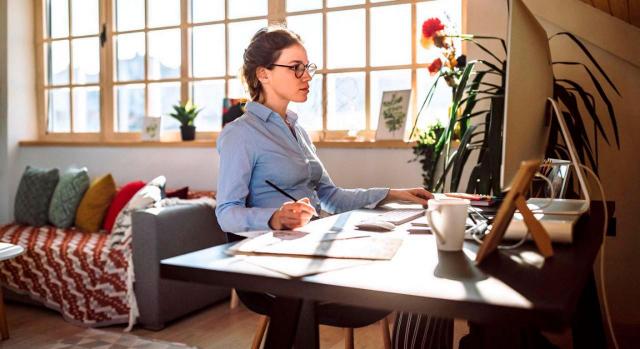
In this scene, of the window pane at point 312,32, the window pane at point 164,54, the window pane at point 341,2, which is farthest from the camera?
the window pane at point 164,54

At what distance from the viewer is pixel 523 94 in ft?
3.50

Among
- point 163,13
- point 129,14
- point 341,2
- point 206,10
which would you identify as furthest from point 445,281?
point 129,14

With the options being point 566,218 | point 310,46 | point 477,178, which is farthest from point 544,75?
point 310,46

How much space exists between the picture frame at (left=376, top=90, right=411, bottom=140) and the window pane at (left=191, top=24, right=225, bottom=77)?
1302mm

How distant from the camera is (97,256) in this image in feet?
10.8

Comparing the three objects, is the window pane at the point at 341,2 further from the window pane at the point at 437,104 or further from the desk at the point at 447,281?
the desk at the point at 447,281

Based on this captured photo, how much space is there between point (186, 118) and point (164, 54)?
0.60 metres

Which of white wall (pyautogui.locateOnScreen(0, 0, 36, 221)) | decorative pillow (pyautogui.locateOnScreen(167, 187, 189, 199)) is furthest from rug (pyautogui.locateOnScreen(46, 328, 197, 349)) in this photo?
white wall (pyautogui.locateOnScreen(0, 0, 36, 221))

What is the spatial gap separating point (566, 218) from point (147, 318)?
94.7 inches

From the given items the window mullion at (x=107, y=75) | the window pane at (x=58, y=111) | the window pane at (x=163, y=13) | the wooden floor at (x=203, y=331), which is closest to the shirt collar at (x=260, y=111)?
the wooden floor at (x=203, y=331)

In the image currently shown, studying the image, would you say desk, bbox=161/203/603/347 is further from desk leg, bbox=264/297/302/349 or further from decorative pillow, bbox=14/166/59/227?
decorative pillow, bbox=14/166/59/227

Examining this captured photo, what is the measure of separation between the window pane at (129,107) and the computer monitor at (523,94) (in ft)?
12.6

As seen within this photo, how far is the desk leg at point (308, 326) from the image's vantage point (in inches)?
43.0

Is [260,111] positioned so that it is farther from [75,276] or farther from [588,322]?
[75,276]
